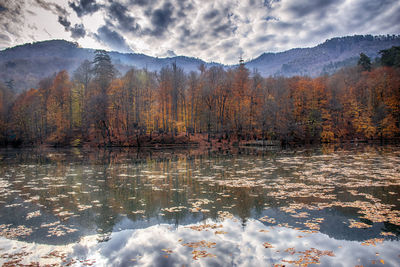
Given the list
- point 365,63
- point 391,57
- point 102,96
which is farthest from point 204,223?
point 365,63

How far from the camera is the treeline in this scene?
52.7m

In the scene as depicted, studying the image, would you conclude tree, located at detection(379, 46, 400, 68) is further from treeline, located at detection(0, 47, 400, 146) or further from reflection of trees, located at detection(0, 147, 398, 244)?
reflection of trees, located at detection(0, 147, 398, 244)

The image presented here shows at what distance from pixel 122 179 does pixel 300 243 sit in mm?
12734

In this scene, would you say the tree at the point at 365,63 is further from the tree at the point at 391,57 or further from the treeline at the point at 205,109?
the treeline at the point at 205,109

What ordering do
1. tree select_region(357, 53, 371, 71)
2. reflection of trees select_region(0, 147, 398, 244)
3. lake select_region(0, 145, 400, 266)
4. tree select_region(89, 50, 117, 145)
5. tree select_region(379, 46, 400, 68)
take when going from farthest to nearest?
tree select_region(357, 53, 371, 71) < tree select_region(379, 46, 400, 68) < tree select_region(89, 50, 117, 145) < reflection of trees select_region(0, 147, 398, 244) < lake select_region(0, 145, 400, 266)

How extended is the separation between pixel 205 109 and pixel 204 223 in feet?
158

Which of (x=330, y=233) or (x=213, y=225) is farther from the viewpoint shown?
(x=213, y=225)

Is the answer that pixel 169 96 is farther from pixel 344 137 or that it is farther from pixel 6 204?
pixel 6 204

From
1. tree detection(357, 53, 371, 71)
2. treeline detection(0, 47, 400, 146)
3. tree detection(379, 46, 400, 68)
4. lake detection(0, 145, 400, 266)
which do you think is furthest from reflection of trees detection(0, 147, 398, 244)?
tree detection(357, 53, 371, 71)

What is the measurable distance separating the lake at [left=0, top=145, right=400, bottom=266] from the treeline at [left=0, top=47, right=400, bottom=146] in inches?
1534

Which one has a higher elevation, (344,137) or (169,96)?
(169,96)

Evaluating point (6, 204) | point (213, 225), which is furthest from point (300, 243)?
point (6, 204)

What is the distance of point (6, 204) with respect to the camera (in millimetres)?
10516

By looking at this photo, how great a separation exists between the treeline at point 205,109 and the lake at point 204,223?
128 feet
